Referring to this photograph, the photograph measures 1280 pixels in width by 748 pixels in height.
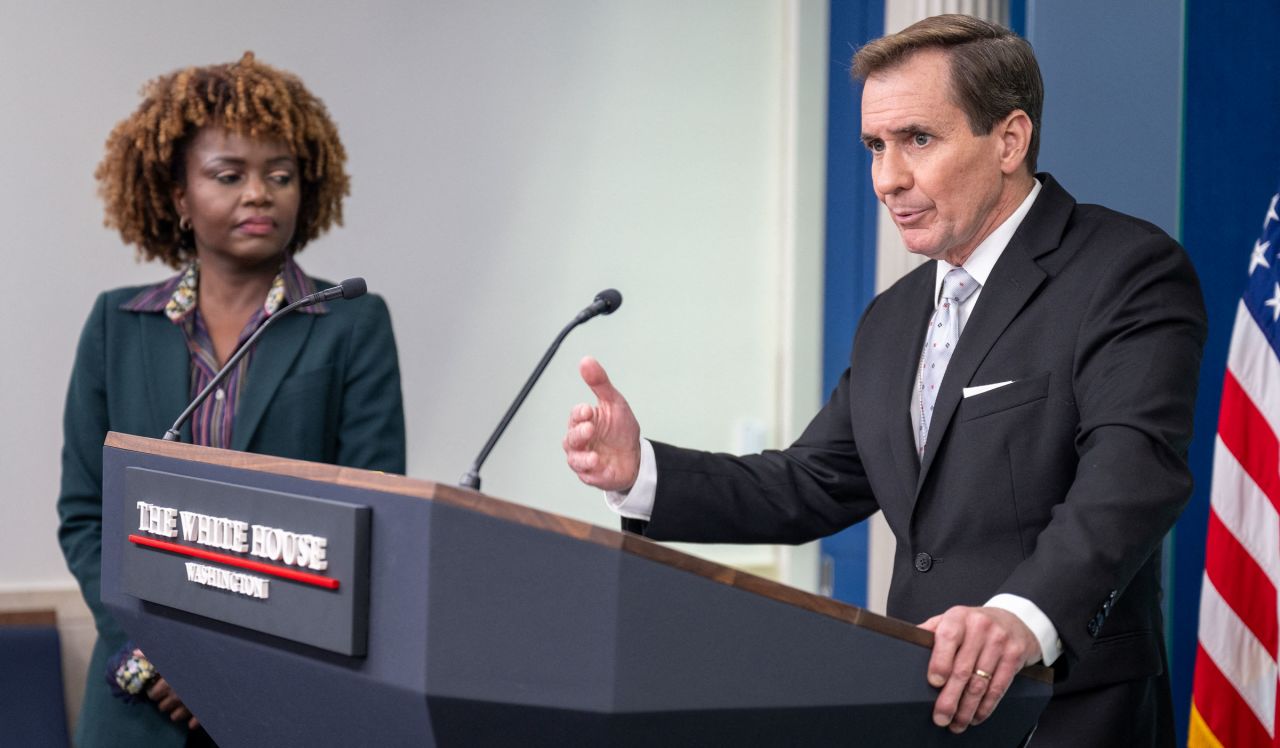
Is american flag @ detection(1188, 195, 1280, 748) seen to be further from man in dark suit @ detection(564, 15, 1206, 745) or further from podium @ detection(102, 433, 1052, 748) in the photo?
podium @ detection(102, 433, 1052, 748)

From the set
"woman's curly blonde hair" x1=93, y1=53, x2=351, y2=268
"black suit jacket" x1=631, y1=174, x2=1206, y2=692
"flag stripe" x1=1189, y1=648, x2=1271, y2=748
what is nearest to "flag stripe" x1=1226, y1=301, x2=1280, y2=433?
"flag stripe" x1=1189, y1=648, x2=1271, y2=748

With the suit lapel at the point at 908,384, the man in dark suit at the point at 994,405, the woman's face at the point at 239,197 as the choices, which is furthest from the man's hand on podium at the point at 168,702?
the suit lapel at the point at 908,384

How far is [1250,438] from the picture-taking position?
2.47 metres

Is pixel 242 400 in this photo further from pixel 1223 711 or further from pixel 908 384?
pixel 1223 711

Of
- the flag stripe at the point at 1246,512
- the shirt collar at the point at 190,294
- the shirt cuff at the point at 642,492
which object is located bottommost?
the flag stripe at the point at 1246,512

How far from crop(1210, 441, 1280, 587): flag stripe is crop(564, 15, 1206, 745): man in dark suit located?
844 millimetres

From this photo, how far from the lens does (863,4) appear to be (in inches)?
153

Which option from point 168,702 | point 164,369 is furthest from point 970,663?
point 164,369

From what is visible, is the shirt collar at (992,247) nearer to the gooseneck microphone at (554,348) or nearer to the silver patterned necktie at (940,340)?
the silver patterned necktie at (940,340)

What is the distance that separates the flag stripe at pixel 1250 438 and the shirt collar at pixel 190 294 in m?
1.71

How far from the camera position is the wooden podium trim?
3.33 feet

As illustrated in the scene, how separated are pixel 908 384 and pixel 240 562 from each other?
0.93 metres

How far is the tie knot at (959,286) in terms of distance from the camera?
1.76 m

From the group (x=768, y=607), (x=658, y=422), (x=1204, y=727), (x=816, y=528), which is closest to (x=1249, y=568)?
(x=1204, y=727)
